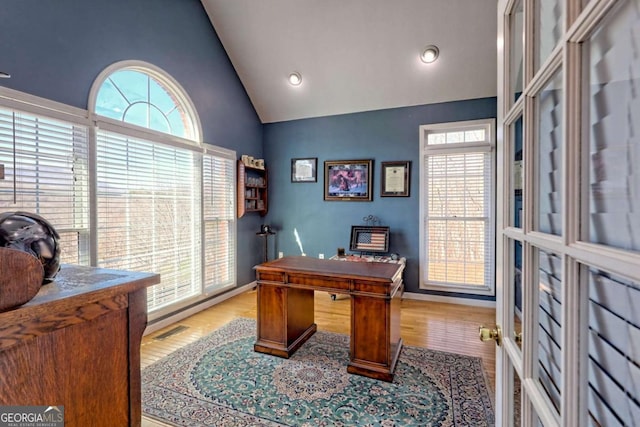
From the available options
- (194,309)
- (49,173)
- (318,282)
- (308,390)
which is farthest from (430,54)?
(194,309)

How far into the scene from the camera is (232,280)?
4.38 meters

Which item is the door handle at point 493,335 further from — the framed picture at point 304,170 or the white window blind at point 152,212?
the framed picture at point 304,170

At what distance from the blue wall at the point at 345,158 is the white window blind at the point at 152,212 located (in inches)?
61.5

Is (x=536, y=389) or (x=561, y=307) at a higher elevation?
(x=561, y=307)

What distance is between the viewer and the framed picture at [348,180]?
14.7 feet

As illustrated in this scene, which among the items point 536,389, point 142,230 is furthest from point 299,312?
point 536,389

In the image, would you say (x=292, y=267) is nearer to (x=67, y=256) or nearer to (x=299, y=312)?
(x=299, y=312)

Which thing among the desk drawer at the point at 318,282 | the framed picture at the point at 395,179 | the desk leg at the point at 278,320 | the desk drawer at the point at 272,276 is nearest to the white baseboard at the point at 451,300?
the framed picture at the point at 395,179

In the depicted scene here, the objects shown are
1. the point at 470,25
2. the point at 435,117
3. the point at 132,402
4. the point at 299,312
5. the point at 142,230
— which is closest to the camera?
the point at 132,402

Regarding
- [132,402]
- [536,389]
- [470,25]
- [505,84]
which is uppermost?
[470,25]

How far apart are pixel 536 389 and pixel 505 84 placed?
87 centimetres

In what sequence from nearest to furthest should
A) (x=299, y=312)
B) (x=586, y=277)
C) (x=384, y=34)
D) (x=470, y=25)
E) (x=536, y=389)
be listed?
(x=586, y=277)
(x=536, y=389)
(x=299, y=312)
(x=470, y=25)
(x=384, y=34)

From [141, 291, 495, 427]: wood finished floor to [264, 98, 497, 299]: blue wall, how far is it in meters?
0.68

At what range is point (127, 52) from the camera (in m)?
2.85
